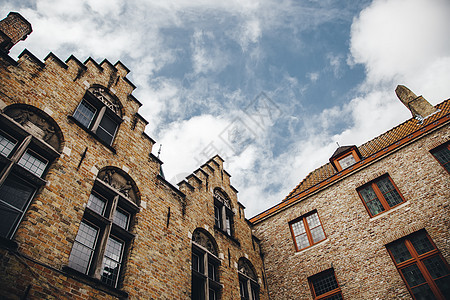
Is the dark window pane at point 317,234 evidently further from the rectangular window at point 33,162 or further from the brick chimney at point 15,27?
the brick chimney at point 15,27

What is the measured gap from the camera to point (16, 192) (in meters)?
→ 5.62

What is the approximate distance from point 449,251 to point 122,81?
1222 cm

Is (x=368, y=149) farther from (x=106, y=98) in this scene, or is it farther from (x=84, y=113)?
(x=84, y=113)

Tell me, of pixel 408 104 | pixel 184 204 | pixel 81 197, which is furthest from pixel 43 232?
pixel 408 104

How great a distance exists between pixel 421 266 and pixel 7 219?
37.2 ft

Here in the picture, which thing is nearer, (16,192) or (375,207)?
(16,192)

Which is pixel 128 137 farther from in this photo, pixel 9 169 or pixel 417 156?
pixel 417 156

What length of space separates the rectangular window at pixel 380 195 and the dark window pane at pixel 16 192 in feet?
37.2

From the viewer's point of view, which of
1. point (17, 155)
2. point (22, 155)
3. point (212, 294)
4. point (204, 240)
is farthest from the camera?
point (204, 240)

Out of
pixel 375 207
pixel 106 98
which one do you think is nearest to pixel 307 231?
pixel 375 207

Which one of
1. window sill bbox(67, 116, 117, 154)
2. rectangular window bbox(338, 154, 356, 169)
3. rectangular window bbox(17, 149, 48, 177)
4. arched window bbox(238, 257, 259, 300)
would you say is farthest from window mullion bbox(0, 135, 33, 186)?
rectangular window bbox(338, 154, 356, 169)

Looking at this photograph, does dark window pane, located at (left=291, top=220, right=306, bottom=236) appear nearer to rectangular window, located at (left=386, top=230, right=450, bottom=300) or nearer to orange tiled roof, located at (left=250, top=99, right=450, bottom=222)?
orange tiled roof, located at (left=250, top=99, right=450, bottom=222)

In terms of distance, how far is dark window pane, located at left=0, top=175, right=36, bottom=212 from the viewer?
17.9 ft

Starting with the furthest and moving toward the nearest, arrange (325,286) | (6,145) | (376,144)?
1. (376,144)
2. (325,286)
3. (6,145)
